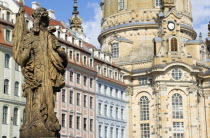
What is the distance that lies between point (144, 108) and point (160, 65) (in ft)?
26.4

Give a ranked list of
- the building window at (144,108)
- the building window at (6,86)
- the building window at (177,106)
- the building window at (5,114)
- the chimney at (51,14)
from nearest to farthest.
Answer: the building window at (5,114)
the building window at (6,86)
the chimney at (51,14)
the building window at (177,106)
the building window at (144,108)

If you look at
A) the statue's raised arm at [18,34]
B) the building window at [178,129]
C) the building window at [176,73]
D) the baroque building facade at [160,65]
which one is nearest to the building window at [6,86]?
the statue's raised arm at [18,34]

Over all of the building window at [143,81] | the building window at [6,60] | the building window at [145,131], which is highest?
the building window at [143,81]

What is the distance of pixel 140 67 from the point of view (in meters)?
83.4

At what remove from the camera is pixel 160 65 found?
78.8 metres

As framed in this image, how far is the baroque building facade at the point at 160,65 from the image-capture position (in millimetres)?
77562

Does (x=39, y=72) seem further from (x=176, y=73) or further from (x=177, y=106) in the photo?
(x=176, y=73)

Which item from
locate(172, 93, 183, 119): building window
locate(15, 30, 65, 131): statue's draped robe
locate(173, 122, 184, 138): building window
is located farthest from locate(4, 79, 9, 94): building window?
locate(172, 93, 183, 119): building window

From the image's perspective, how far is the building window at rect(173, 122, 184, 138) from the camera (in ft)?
250

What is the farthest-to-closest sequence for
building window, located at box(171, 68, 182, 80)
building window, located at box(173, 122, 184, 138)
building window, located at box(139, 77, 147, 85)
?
building window, located at box(139, 77, 147, 85) < building window, located at box(171, 68, 182, 80) < building window, located at box(173, 122, 184, 138)

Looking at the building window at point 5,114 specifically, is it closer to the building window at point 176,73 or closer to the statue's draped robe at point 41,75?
the statue's draped robe at point 41,75

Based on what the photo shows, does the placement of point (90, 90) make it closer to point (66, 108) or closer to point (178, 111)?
point (66, 108)

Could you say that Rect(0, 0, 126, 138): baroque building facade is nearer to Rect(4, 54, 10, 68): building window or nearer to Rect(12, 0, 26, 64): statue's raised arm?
Rect(4, 54, 10, 68): building window

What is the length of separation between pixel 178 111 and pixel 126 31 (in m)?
19.9
